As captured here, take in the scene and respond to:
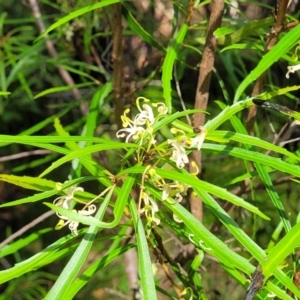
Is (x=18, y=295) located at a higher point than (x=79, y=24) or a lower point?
lower

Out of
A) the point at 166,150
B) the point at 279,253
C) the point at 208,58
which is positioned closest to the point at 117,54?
the point at 208,58

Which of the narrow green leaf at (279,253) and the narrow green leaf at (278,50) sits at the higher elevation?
the narrow green leaf at (278,50)

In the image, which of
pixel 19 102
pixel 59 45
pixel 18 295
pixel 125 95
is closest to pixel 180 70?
pixel 125 95

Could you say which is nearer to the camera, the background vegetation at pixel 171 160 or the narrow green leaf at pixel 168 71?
the background vegetation at pixel 171 160

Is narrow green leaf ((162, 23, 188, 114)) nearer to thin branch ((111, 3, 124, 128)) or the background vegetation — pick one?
the background vegetation

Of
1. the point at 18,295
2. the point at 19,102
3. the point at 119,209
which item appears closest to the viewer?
the point at 119,209

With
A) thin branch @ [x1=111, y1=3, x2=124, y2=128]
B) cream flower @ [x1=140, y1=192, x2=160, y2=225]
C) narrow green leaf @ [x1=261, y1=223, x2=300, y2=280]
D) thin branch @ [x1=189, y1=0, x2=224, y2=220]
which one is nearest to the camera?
narrow green leaf @ [x1=261, y1=223, x2=300, y2=280]

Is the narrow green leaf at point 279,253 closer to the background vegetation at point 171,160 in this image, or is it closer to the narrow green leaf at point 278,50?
the background vegetation at point 171,160

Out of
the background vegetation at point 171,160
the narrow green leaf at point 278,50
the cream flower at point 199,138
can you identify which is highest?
the narrow green leaf at point 278,50

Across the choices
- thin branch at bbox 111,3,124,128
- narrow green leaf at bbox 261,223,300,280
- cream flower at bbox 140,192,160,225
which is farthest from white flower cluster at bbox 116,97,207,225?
thin branch at bbox 111,3,124,128

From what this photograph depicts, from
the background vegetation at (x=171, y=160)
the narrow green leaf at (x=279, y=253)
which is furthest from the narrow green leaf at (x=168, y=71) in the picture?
the narrow green leaf at (x=279, y=253)

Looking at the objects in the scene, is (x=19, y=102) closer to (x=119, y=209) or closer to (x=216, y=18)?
(x=216, y=18)
